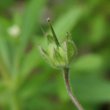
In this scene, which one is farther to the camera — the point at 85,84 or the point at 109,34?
the point at 109,34

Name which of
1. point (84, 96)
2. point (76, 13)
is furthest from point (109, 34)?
point (84, 96)

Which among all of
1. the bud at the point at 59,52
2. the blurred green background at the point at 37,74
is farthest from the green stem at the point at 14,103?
the bud at the point at 59,52

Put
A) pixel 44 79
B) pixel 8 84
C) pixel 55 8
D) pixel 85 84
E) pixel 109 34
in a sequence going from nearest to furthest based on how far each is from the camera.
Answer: pixel 8 84, pixel 44 79, pixel 85 84, pixel 109 34, pixel 55 8

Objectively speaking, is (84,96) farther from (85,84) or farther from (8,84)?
(8,84)

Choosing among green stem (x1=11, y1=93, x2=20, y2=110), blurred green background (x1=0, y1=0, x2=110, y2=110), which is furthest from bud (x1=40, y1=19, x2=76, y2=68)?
green stem (x1=11, y1=93, x2=20, y2=110)

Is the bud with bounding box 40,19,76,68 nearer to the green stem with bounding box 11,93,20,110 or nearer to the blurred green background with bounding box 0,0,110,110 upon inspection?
the blurred green background with bounding box 0,0,110,110

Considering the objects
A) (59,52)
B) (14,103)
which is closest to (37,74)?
(14,103)

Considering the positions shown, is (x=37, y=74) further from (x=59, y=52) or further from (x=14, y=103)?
(x=59, y=52)

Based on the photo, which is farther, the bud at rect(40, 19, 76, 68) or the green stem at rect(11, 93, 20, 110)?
the green stem at rect(11, 93, 20, 110)

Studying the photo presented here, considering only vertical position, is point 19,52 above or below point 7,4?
below
